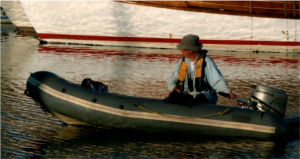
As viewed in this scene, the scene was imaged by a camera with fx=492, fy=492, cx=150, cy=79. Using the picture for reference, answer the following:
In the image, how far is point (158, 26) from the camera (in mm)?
23422

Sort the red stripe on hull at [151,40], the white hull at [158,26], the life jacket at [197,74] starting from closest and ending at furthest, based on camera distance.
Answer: the life jacket at [197,74], the white hull at [158,26], the red stripe on hull at [151,40]

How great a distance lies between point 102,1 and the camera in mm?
23469

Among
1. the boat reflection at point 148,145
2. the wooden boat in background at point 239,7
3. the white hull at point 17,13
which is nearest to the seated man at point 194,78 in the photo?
the boat reflection at point 148,145

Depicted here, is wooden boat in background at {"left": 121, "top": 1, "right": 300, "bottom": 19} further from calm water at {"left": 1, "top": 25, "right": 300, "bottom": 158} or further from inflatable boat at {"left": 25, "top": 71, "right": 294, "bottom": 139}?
inflatable boat at {"left": 25, "top": 71, "right": 294, "bottom": 139}

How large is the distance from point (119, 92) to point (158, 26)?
12446mm

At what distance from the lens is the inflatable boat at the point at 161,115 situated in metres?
7.48

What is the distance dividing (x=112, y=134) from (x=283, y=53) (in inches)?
685

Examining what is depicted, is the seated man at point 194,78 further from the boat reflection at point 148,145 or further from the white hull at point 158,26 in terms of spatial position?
the white hull at point 158,26

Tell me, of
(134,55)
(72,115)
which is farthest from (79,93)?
(134,55)

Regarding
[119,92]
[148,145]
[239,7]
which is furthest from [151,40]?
[148,145]

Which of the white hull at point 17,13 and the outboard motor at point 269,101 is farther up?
the white hull at point 17,13

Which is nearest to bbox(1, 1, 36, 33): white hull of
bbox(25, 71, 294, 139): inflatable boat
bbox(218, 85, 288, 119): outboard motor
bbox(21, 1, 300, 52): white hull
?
bbox(21, 1, 300, 52): white hull

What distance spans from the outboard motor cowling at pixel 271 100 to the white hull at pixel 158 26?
15.2m

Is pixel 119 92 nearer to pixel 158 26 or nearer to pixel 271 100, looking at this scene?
pixel 271 100
